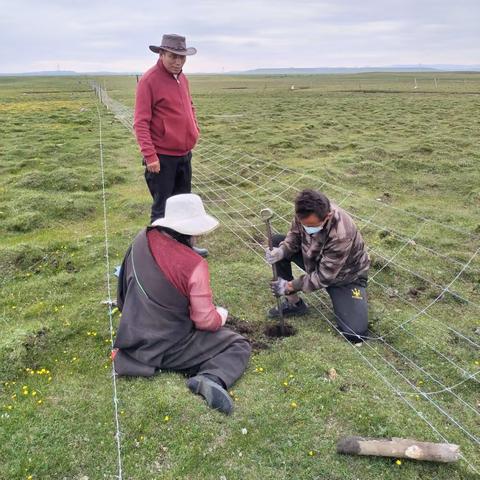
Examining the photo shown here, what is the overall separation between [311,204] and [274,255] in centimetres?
96

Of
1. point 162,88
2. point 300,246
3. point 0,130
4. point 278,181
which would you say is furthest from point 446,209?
point 0,130

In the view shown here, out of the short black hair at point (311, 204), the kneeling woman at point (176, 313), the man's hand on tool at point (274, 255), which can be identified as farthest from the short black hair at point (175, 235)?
the man's hand on tool at point (274, 255)

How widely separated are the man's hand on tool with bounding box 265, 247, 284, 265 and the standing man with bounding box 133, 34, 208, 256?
5.74 ft

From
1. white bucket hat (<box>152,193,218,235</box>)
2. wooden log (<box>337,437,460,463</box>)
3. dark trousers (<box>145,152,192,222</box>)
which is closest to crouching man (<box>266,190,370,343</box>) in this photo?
white bucket hat (<box>152,193,218,235</box>)

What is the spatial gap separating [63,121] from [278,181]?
17.6 meters

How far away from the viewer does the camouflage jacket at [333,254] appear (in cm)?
552

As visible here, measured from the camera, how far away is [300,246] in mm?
6176

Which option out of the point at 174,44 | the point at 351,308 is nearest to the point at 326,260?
the point at 351,308

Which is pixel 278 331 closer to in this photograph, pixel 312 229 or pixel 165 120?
pixel 312 229

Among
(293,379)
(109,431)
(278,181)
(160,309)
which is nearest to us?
(109,431)

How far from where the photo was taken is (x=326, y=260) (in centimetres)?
557

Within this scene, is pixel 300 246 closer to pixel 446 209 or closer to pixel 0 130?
pixel 446 209

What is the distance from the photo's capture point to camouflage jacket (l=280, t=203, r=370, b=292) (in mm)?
5520

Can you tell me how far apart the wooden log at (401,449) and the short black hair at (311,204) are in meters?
2.24
